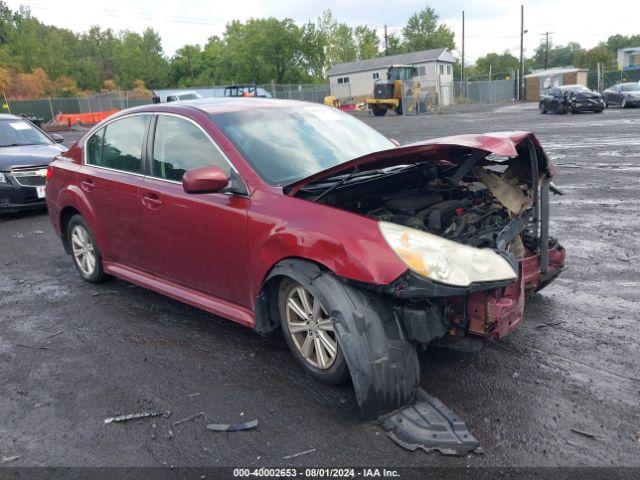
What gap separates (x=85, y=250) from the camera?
5.69m

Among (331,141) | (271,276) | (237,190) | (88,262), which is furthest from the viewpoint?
(88,262)

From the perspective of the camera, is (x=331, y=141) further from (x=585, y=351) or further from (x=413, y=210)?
(x=585, y=351)

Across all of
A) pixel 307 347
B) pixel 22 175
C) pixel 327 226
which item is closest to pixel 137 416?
pixel 307 347

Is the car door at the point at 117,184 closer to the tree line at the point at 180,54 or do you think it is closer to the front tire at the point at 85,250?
the front tire at the point at 85,250

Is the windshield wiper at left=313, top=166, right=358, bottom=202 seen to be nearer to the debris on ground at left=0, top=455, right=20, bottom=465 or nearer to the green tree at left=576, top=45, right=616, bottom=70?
the debris on ground at left=0, top=455, right=20, bottom=465

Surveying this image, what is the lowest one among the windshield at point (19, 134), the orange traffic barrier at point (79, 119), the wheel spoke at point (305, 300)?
the wheel spoke at point (305, 300)

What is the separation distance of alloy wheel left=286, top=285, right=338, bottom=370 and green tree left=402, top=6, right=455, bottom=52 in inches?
3945

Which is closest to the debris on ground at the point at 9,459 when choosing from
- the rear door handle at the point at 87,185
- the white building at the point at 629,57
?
the rear door handle at the point at 87,185

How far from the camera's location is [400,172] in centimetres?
398

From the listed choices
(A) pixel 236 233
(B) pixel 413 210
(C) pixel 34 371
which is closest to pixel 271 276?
(A) pixel 236 233

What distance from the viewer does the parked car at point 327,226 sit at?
10.1 feet

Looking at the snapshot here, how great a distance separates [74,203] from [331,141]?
2618 millimetres

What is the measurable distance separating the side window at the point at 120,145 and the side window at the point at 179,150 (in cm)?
25

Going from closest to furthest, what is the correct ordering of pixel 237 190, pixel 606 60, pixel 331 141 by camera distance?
pixel 237 190 → pixel 331 141 → pixel 606 60
